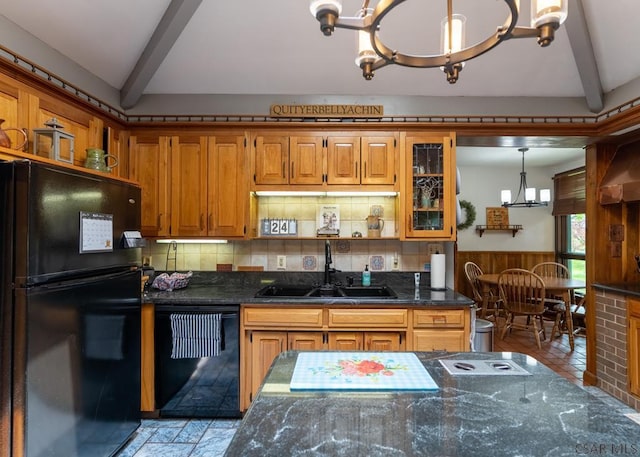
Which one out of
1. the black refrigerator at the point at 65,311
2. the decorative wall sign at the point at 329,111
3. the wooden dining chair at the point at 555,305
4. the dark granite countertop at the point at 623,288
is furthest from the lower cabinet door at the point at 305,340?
the wooden dining chair at the point at 555,305

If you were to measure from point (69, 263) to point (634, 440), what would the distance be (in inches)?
87.0

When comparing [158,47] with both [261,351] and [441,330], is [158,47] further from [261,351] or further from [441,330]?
[441,330]

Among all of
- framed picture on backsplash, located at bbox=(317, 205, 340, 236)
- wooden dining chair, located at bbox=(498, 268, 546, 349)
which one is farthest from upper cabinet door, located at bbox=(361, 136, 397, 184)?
wooden dining chair, located at bbox=(498, 268, 546, 349)

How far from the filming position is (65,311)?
5.57ft

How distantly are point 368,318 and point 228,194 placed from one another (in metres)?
1.48

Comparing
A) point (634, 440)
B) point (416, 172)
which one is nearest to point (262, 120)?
point (416, 172)

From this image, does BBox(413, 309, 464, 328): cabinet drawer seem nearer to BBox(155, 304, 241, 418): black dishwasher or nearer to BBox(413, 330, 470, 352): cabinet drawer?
BBox(413, 330, 470, 352): cabinet drawer

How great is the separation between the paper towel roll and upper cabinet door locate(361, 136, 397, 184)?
0.73m

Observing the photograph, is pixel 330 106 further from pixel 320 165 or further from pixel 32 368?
pixel 32 368

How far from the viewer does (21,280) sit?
1518 millimetres

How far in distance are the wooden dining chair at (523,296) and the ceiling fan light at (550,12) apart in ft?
12.3

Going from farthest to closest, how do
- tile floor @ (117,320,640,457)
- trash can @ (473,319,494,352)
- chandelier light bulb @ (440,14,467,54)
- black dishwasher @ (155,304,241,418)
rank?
trash can @ (473,319,494,352) → black dishwasher @ (155,304,241,418) → tile floor @ (117,320,640,457) → chandelier light bulb @ (440,14,467,54)

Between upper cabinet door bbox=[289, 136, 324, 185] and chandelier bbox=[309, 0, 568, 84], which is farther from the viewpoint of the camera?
upper cabinet door bbox=[289, 136, 324, 185]

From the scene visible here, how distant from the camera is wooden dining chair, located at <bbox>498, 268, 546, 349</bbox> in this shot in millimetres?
4270
